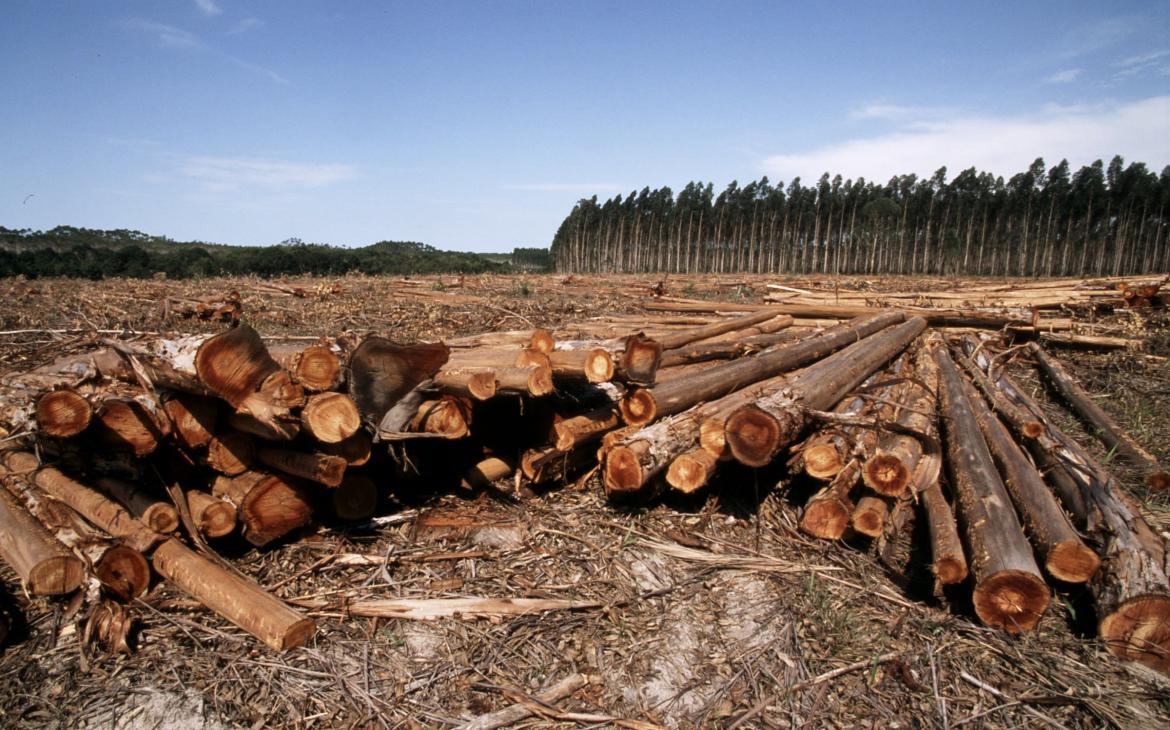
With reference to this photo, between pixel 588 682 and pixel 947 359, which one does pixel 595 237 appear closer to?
pixel 947 359

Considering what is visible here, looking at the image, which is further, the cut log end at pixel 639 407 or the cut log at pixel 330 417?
the cut log end at pixel 639 407

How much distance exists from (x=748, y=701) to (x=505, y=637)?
3.74 ft

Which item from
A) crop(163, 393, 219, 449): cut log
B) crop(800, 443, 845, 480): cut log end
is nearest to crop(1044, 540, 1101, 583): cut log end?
crop(800, 443, 845, 480): cut log end

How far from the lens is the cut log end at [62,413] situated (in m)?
2.99

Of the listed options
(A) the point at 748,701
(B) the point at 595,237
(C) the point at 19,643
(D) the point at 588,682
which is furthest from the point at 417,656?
(B) the point at 595,237

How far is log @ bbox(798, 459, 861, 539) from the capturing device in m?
3.72

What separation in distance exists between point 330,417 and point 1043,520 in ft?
12.2

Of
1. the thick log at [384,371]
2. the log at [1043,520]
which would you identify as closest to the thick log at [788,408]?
the log at [1043,520]

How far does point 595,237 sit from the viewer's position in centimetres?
7300

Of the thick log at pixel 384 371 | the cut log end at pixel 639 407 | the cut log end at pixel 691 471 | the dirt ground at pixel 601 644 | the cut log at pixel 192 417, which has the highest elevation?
the thick log at pixel 384 371

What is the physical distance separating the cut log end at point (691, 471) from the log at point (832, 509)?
617 mm

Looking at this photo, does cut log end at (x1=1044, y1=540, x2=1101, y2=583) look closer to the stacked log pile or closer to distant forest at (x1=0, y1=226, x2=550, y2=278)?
the stacked log pile

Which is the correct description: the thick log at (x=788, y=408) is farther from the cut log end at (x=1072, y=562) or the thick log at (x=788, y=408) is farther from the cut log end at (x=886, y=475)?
the cut log end at (x=1072, y=562)

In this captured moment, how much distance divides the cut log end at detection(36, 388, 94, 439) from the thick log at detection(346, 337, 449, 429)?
4.01 ft
